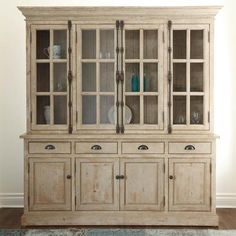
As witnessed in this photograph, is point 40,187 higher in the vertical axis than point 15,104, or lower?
lower

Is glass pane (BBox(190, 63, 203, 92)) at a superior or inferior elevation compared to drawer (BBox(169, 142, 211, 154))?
superior

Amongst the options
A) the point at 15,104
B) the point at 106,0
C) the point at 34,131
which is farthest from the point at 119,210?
the point at 106,0

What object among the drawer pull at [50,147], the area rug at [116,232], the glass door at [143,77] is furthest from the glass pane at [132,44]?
the area rug at [116,232]

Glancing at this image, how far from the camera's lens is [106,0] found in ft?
15.3

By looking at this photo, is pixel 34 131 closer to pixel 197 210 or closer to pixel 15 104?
pixel 15 104

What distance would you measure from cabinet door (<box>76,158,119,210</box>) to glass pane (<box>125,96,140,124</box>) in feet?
1.40

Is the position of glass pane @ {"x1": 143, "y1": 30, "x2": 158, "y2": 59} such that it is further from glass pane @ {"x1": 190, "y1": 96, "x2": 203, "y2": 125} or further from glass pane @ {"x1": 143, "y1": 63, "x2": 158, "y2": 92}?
glass pane @ {"x1": 190, "y1": 96, "x2": 203, "y2": 125}

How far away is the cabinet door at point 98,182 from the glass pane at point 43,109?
0.52 meters

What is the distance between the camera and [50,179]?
13.2 ft

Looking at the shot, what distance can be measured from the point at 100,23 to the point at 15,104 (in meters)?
1.43

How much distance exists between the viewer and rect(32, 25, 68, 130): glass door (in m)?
4.06

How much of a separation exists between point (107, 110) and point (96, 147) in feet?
1.29

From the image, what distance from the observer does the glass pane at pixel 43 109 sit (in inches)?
161

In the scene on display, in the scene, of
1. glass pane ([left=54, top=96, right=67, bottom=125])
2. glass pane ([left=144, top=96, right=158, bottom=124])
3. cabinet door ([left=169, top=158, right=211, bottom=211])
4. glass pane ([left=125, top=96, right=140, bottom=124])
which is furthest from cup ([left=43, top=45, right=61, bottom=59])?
cabinet door ([left=169, top=158, right=211, bottom=211])
